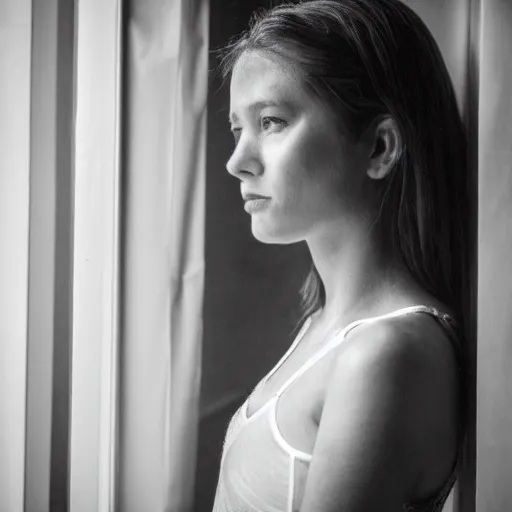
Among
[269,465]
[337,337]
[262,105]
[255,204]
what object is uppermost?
[262,105]

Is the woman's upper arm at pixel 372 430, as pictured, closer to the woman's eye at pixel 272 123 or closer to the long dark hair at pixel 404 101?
the long dark hair at pixel 404 101

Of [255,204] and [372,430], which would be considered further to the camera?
[255,204]

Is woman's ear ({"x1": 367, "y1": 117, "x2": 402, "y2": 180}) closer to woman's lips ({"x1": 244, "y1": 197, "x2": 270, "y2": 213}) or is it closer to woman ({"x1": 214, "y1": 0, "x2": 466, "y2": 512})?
woman ({"x1": 214, "y1": 0, "x2": 466, "y2": 512})

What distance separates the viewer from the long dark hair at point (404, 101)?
2.02 ft

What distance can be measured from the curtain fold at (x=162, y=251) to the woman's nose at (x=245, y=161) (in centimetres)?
5

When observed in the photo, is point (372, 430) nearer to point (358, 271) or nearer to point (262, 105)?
point (358, 271)

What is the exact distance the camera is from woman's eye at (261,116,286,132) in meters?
0.64

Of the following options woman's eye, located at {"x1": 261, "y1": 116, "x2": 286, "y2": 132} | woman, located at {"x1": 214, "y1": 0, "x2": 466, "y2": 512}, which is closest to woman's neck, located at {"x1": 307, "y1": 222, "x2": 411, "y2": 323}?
woman, located at {"x1": 214, "y1": 0, "x2": 466, "y2": 512}

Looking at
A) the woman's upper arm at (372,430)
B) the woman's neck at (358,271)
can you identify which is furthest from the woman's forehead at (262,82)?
the woman's upper arm at (372,430)

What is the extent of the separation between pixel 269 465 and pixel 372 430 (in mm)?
121

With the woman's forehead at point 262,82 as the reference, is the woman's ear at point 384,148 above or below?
below

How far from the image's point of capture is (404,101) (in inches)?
24.4

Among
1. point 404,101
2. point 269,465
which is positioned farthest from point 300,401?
point 404,101

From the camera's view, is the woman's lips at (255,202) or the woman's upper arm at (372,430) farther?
the woman's lips at (255,202)
